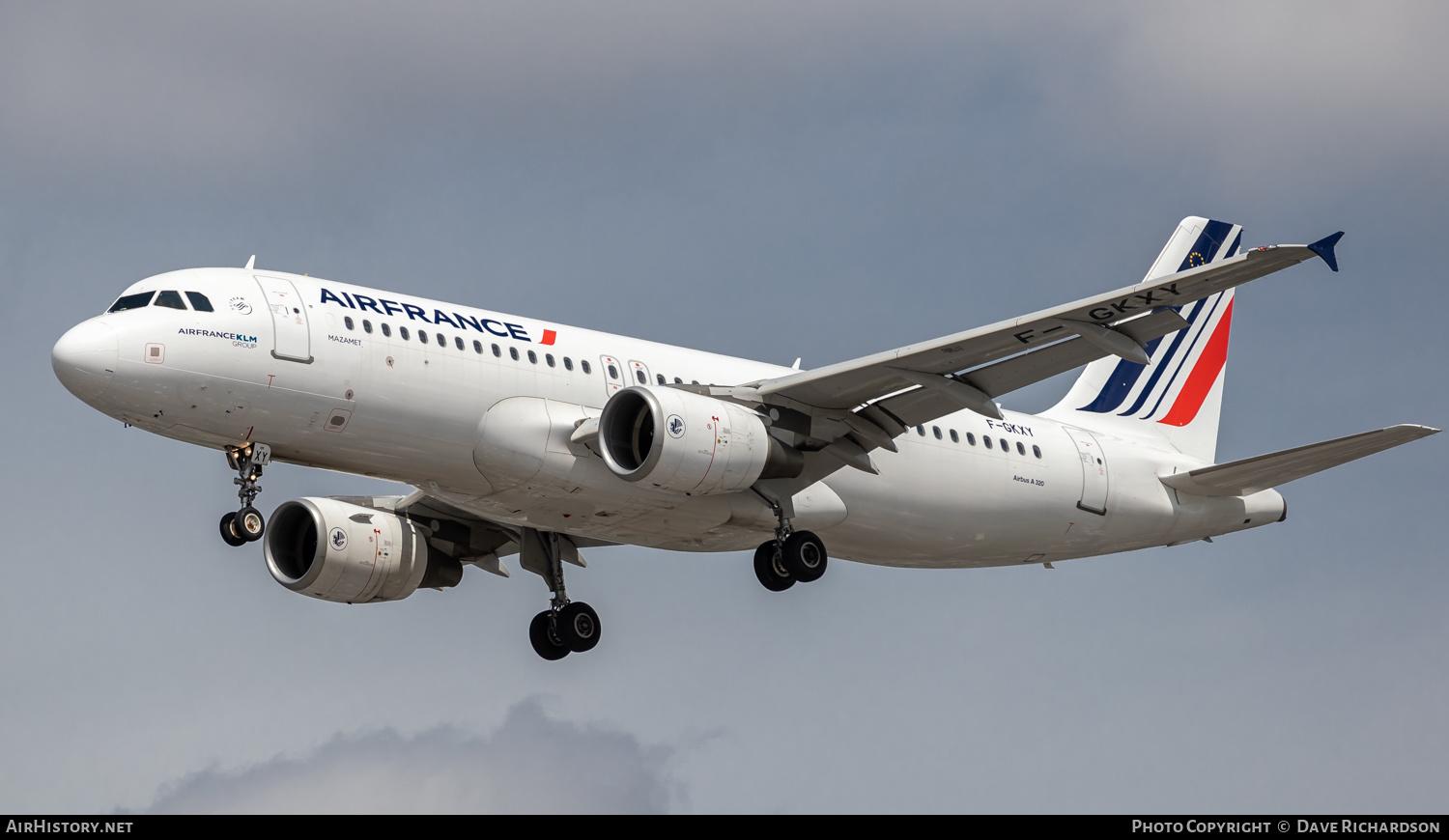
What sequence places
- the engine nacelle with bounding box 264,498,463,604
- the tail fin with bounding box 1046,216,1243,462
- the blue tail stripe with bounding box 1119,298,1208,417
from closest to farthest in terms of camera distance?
the engine nacelle with bounding box 264,498,463,604
the tail fin with bounding box 1046,216,1243,462
the blue tail stripe with bounding box 1119,298,1208,417

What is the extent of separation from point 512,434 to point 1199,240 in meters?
20.9

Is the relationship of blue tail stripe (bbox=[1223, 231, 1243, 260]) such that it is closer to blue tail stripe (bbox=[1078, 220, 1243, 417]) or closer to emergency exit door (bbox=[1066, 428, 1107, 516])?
blue tail stripe (bbox=[1078, 220, 1243, 417])

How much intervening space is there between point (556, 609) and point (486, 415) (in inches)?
326

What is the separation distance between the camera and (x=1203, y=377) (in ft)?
145

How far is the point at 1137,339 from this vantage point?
31109 millimetres

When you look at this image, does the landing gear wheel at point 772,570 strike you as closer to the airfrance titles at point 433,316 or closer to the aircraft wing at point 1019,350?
the aircraft wing at point 1019,350

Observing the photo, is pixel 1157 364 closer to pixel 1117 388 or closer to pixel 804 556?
pixel 1117 388

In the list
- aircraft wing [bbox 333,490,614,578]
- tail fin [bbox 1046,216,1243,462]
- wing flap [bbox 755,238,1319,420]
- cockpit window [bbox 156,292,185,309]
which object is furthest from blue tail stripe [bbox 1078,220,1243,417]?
cockpit window [bbox 156,292,185,309]

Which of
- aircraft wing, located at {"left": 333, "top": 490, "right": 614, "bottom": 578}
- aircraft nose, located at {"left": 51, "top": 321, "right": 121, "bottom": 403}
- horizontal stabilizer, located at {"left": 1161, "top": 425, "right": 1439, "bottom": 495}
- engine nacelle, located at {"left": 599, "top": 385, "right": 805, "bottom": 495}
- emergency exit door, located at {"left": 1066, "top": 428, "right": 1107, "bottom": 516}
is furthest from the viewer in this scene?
emergency exit door, located at {"left": 1066, "top": 428, "right": 1107, "bottom": 516}

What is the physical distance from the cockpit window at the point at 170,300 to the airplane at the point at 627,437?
0.08ft

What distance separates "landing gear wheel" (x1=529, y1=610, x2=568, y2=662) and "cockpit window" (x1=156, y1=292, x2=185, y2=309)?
11892 mm

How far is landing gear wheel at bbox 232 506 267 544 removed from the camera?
1195 inches

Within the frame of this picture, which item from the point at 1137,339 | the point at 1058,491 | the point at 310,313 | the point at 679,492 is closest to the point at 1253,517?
the point at 1058,491

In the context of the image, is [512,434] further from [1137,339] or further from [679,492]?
[1137,339]
